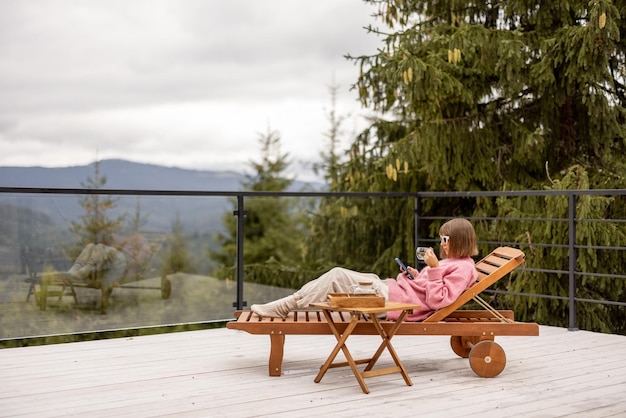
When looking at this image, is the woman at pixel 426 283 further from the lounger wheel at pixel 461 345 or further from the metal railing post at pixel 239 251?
the metal railing post at pixel 239 251

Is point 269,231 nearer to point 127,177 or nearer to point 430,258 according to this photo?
point 127,177

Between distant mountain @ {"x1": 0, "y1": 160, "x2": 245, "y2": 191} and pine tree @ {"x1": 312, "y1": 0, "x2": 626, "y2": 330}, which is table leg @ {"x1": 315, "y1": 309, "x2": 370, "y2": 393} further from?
distant mountain @ {"x1": 0, "y1": 160, "x2": 245, "y2": 191}

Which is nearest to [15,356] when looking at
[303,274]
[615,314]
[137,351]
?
[137,351]

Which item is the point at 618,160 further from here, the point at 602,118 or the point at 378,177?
the point at 378,177

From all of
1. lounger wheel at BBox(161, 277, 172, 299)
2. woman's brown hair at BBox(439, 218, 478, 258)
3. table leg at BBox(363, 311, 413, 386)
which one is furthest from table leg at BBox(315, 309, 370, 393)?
lounger wheel at BBox(161, 277, 172, 299)

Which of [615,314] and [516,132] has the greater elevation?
[516,132]

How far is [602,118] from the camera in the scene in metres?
8.16

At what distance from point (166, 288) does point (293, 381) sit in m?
2.16

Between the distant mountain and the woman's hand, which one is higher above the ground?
the distant mountain

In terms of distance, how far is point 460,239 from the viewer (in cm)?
422

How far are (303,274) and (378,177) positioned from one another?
1.44 m

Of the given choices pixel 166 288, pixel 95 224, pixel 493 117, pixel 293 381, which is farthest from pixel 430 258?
pixel 493 117

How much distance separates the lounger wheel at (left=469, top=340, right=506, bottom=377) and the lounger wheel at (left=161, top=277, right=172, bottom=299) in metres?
2.65

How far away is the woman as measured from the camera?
4125mm
